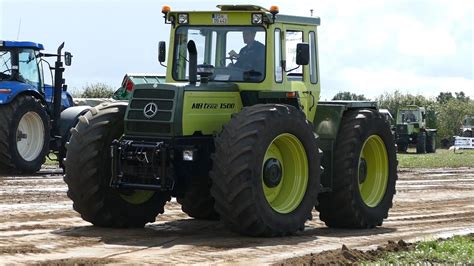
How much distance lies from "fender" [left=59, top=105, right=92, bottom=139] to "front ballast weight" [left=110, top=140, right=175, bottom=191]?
30.5ft

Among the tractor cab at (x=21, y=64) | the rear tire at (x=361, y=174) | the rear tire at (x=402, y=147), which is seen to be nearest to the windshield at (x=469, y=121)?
the rear tire at (x=402, y=147)

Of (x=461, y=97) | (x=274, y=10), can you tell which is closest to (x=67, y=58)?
(x=274, y=10)

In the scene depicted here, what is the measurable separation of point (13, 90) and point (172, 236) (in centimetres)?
1027

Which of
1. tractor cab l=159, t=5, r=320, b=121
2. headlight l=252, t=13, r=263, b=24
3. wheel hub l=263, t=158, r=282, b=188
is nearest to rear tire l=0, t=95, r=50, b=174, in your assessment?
tractor cab l=159, t=5, r=320, b=121

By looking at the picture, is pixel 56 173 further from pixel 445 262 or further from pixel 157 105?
pixel 445 262

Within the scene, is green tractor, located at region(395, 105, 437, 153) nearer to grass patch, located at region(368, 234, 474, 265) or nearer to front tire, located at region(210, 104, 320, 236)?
front tire, located at region(210, 104, 320, 236)

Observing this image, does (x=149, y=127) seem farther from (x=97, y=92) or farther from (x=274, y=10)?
(x=97, y=92)

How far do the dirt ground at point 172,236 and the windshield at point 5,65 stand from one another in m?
4.61

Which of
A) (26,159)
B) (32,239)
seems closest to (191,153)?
(32,239)

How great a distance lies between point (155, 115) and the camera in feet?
37.1

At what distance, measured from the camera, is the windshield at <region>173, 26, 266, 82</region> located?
12039mm

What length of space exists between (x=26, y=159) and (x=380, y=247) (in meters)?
12.3

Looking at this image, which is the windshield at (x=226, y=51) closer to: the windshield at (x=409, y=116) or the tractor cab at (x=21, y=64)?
the tractor cab at (x=21, y=64)

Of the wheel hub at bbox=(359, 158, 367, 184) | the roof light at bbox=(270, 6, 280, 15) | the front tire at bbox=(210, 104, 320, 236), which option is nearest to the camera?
the front tire at bbox=(210, 104, 320, 236)
